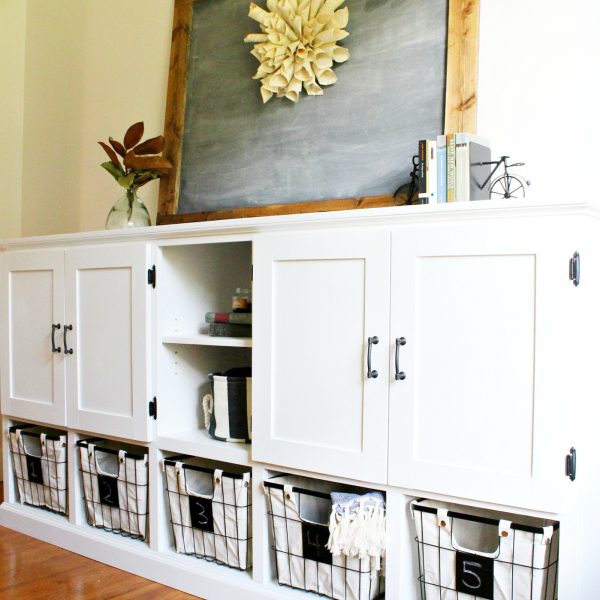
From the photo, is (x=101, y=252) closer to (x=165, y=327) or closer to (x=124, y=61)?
(x=165, y=327)

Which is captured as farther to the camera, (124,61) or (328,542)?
(124,61)

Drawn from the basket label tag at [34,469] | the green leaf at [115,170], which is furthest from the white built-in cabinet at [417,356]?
the basket label tag at [34,469]

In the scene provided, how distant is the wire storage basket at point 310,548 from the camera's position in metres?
1.90

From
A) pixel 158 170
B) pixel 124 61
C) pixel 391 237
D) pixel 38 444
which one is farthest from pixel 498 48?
pixel 38 444

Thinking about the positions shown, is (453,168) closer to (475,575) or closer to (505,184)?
(505,184)

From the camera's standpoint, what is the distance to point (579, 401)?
158cm

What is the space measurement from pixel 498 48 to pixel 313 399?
3.93 feet

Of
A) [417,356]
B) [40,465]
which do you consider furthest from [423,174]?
[40,465]

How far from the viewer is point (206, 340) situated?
2.27 metres

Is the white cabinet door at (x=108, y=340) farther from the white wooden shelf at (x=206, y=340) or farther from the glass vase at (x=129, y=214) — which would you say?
the glass vase at (x=129, y=214)

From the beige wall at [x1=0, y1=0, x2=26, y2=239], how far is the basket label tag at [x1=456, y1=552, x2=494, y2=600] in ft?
8.97

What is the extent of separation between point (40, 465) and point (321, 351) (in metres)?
1.48

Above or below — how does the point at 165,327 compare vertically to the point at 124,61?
below

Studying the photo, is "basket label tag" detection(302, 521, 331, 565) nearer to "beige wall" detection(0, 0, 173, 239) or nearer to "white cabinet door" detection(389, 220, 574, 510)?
"white cabinet door" detection(389, 220, 574, 510)
